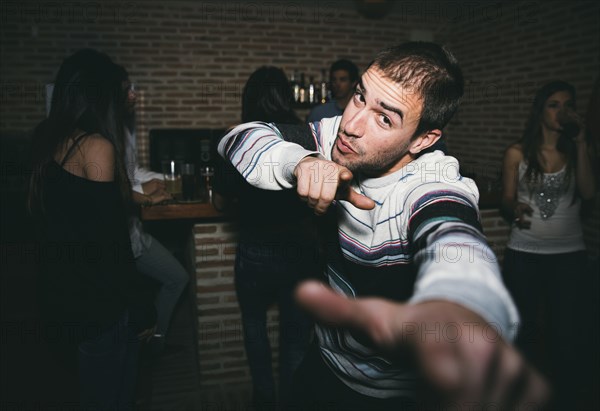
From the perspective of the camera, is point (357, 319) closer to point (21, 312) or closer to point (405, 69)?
point (405, 69)

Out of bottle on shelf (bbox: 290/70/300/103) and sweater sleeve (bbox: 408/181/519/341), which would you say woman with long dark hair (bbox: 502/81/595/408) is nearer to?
sweater sleeve (bbox: 408/181/519/341)

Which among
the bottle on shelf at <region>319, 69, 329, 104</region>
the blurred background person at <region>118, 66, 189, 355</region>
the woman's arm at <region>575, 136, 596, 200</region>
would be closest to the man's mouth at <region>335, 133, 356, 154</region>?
the blurred background person at <region>118, 66, 189, 355</region>

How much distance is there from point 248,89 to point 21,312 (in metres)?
2.56

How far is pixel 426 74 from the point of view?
39.1 inches

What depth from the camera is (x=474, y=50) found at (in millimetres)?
4992

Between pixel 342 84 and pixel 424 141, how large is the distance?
9.48 ft

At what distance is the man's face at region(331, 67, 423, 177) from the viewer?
98cm

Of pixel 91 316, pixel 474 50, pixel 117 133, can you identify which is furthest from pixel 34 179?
pixel 474 50

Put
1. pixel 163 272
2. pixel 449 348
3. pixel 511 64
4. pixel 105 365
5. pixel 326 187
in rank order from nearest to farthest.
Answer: pixel 449 348 → pixel 326 187 → pixel 105 365 → pixel 163 272 → pixel 511 64

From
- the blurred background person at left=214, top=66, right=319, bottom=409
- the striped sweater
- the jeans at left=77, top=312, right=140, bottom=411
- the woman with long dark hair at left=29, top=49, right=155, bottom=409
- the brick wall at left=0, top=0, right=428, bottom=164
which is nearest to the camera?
the striped sweater

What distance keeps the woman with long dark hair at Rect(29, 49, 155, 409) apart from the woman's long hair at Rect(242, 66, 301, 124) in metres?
0.68

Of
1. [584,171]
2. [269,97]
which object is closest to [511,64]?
[584,171]

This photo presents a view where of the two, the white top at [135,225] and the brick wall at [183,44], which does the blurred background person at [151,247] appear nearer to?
the white top at [135,225]

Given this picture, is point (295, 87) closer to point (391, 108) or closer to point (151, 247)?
point (151, 247)
